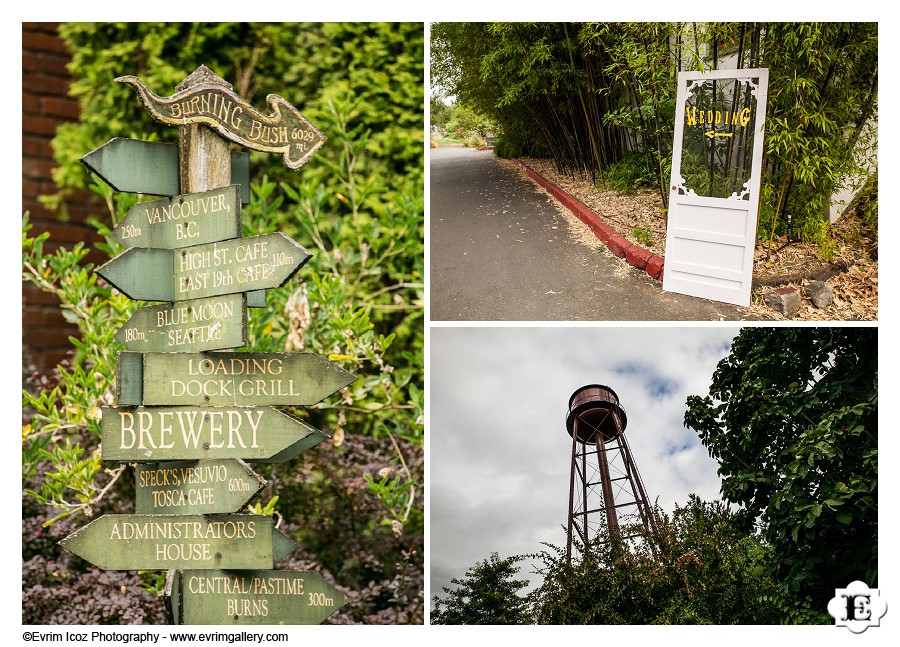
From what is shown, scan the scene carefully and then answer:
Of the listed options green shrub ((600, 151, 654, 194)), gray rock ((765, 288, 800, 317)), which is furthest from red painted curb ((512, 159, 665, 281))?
gray rock ((765, 288, 800, 317))

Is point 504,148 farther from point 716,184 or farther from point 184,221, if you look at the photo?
point 184,221

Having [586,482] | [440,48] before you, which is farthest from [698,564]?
[440,48]

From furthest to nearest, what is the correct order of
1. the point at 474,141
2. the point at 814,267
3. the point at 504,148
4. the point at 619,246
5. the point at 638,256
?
the point at 504,148 < the point at 474,141 < the point at 619,246 < the point at 638,256 < the point at 814,267

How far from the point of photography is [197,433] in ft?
7.09

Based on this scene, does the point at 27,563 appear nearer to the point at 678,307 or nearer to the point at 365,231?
the point at 365,231

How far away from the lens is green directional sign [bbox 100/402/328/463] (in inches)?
84.3

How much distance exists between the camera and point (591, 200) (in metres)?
5.99

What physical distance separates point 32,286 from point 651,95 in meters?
4.38

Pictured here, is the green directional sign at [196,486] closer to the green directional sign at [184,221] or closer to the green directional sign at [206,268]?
the green directional sign at [206,268]

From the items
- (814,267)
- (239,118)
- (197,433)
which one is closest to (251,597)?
(197,433)

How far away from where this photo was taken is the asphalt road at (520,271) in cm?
410

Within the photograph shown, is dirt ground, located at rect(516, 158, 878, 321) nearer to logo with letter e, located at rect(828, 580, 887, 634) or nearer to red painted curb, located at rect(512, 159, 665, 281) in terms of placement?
red painted curb, located at rect(512, 159, 665, 281)

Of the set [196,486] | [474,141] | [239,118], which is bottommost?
[196,486]

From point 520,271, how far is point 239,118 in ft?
8.69
